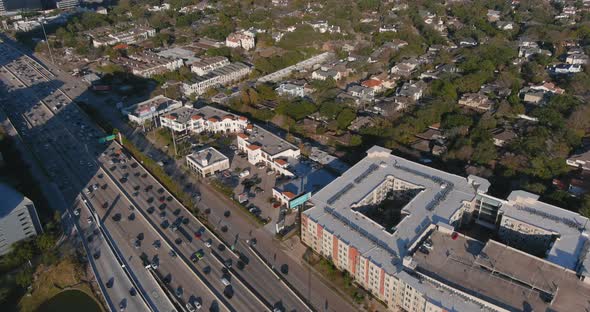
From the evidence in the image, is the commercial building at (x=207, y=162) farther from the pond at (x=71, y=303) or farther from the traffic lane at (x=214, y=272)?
the pond at (x=71, y=303)

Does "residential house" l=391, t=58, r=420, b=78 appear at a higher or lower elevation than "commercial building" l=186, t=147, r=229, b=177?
higher

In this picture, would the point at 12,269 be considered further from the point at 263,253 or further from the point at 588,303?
the point at 588,303

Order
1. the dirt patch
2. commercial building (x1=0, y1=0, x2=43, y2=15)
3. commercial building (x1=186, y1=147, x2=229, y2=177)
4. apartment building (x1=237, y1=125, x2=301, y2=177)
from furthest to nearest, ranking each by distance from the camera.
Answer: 1. commercial building (x1=0, y1=0, x2=43, y2=15)
2. apartment building (x1=237, y1=125, x2=301, y2=177)
3. commercial building (x1=186, y1=147, x2=229, y2=177)
4. the dirt patch

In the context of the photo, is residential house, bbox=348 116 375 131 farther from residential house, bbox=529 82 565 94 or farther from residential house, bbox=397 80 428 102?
residential house, bbox=529 82 565 94

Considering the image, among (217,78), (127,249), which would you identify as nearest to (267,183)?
(127,249)

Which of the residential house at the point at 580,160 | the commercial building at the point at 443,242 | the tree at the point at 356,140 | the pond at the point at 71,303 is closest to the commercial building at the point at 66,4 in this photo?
the tree at the point at 356,140

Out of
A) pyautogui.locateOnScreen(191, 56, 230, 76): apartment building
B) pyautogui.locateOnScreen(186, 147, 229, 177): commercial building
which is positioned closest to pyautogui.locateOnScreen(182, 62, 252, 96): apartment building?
pyautogui.locateOnScreen(191, 56, 230, 76): apartment building
